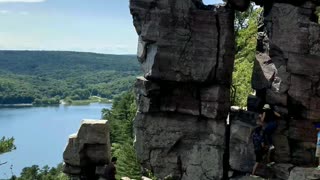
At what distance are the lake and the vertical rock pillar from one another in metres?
57.1

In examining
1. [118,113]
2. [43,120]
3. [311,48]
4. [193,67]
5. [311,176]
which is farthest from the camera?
[43,120]

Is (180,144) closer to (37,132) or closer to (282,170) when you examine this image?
(282,170)

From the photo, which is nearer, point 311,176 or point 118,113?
point 311,176

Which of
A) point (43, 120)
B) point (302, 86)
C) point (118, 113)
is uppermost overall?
point (302, 86)

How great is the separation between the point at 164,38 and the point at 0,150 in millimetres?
13620

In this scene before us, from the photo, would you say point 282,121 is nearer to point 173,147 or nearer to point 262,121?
Result: point 262,121

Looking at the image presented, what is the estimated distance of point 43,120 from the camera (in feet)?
511

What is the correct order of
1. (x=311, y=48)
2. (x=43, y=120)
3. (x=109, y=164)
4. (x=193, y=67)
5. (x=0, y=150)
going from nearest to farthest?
(x=311, y=48)
(x=193, y=67)
(x=109, y=164)
(x=0, y=150)
(x=43, y=120)

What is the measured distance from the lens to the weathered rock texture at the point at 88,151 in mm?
19938

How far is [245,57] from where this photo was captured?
32125 millimetres

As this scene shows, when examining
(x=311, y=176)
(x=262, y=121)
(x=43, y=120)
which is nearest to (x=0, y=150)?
(x=262, y=121)

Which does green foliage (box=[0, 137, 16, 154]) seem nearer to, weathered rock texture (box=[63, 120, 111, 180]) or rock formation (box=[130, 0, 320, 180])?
weathered rock texture (box=[63, 120, 111, 180])

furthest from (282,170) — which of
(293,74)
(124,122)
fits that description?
(124,122)

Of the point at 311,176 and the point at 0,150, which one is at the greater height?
the point at 311,176
